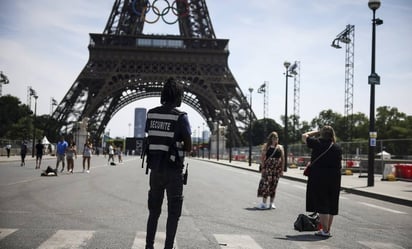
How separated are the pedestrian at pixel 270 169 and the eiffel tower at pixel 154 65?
51.1 metres

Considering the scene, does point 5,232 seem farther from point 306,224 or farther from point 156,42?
point 156,42

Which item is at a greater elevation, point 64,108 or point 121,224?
point 64,108

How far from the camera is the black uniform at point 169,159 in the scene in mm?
5352

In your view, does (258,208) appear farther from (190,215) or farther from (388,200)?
(388,200)

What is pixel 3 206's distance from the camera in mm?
10000

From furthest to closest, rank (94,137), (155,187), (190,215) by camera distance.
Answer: (94,137)
(190,215)
(155,187)

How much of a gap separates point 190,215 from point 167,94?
465 centimetres

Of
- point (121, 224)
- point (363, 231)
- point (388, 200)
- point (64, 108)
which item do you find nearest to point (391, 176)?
point (388, 200)

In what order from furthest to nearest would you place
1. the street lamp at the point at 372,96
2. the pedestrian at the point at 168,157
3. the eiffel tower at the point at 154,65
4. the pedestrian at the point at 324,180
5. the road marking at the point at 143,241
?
the eiffel tower at the point at 154,65 → the street lamp at the point at 372,96 → the pedestrian at the point at 324,180 → the road marking at the point at 143,241 → the pedestrian at the point at 168,157

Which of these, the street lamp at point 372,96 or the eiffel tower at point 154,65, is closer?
the street lamp at point 372,96

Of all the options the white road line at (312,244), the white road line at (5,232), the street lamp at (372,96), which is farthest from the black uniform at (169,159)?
the street lamp at (372,96)

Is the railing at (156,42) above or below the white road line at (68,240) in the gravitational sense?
above

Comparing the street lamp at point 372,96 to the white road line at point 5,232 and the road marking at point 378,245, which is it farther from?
the white road line at point 5,232

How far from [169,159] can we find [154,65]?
207ft
